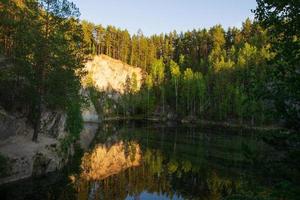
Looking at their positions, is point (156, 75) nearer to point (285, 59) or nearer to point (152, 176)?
point (152, 176)

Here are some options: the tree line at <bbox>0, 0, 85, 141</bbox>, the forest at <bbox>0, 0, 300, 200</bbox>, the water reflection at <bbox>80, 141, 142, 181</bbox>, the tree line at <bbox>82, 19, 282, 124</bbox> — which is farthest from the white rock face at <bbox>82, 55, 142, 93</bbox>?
the tree line at <bbox>0, 0, 85, 141</bbox>

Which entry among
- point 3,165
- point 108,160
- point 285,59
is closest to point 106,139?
point 108,160

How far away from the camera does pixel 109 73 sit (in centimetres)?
13250

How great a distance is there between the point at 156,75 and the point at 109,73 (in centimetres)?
1775

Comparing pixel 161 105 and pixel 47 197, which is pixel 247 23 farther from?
pixel 47 197

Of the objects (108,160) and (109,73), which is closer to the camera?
(108,160)

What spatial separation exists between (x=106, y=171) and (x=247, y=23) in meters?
125

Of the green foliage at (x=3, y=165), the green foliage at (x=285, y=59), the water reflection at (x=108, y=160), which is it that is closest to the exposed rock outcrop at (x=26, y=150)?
the green foliage at (x=3, y=165)

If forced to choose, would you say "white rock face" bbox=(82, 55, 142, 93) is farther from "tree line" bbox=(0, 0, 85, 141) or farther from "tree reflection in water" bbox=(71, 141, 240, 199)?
"tree line" bbox=(0, 0, 85, 141)

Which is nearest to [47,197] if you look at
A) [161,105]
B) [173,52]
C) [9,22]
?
[9,22]

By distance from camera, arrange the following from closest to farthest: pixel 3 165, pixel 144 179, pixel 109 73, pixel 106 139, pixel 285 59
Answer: pixel 285 59 → pixel 3 165 → pixel 144 179 → pixel 106 139 → pixel 109 73

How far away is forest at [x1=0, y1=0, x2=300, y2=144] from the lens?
10750 mm

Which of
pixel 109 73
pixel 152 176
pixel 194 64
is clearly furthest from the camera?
pixel 194 64

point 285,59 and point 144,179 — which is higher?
point 285,59
